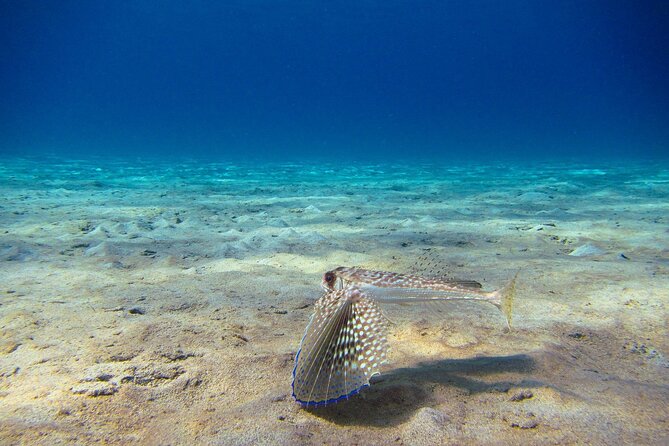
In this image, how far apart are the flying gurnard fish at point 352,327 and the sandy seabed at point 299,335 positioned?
26 cm

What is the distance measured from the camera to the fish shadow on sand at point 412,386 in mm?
2373

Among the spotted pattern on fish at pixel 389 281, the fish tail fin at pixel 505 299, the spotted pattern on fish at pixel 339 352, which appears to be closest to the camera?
the spotted pattern on fish at pixel 339 352

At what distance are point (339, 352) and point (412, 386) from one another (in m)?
0.78

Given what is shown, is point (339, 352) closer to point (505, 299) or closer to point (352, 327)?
point (352, 327)

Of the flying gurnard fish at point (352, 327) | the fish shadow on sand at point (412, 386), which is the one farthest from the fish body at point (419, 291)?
the fish shadow on sand at point (412, 386)

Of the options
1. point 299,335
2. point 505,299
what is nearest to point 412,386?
point 505,299

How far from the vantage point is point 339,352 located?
7.66ft

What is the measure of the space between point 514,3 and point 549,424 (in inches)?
5937

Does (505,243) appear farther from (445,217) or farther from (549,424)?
(549,424)

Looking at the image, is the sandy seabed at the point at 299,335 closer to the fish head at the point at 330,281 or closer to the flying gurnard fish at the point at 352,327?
the flying gurnard fish at the point at 352,327

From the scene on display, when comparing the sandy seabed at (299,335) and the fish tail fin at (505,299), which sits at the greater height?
the fish tail fin at (505,299)

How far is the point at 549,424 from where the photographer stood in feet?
7.15

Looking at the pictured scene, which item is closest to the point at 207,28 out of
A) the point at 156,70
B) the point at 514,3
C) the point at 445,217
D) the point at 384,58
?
the point at 156,70

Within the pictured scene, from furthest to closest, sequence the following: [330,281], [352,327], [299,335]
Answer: [299,335]
[330,281]
[352,327]
